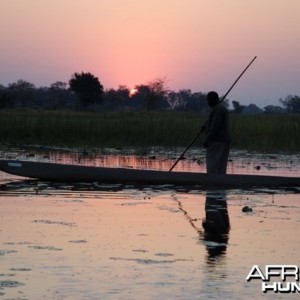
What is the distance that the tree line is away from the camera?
213 ft

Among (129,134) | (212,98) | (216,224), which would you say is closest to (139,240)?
(216,224)

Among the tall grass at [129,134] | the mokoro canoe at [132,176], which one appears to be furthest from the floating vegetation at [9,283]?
the tall grass at [129,134]

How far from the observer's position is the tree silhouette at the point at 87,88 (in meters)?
64.6

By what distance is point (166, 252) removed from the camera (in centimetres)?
725

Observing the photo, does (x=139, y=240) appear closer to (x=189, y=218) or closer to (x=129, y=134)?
(x=189, y=218)

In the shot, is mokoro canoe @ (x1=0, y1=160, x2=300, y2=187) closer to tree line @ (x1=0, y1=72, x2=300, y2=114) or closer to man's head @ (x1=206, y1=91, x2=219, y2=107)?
man's head @ (x1=206, y1=91, x2=219, y2=107)

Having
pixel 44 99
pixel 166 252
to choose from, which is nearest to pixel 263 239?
pixel 166 252

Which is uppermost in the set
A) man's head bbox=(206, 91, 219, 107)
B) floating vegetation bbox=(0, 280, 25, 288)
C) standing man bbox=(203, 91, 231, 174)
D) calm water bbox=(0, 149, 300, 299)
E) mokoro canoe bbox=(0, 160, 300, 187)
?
man's head bbox=(206, 91, 219, 107)

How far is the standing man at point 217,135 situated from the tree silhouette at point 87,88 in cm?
5219

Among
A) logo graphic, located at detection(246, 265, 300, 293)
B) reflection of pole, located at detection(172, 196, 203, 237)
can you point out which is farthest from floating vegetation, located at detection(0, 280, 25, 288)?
reflection of pole, located at detection(172, 196, 203, 237)

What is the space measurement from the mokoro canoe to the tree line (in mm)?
48363

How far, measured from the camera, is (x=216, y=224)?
9000mm

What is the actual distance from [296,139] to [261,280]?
57.0ft

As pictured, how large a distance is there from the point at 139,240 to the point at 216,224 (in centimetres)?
139
